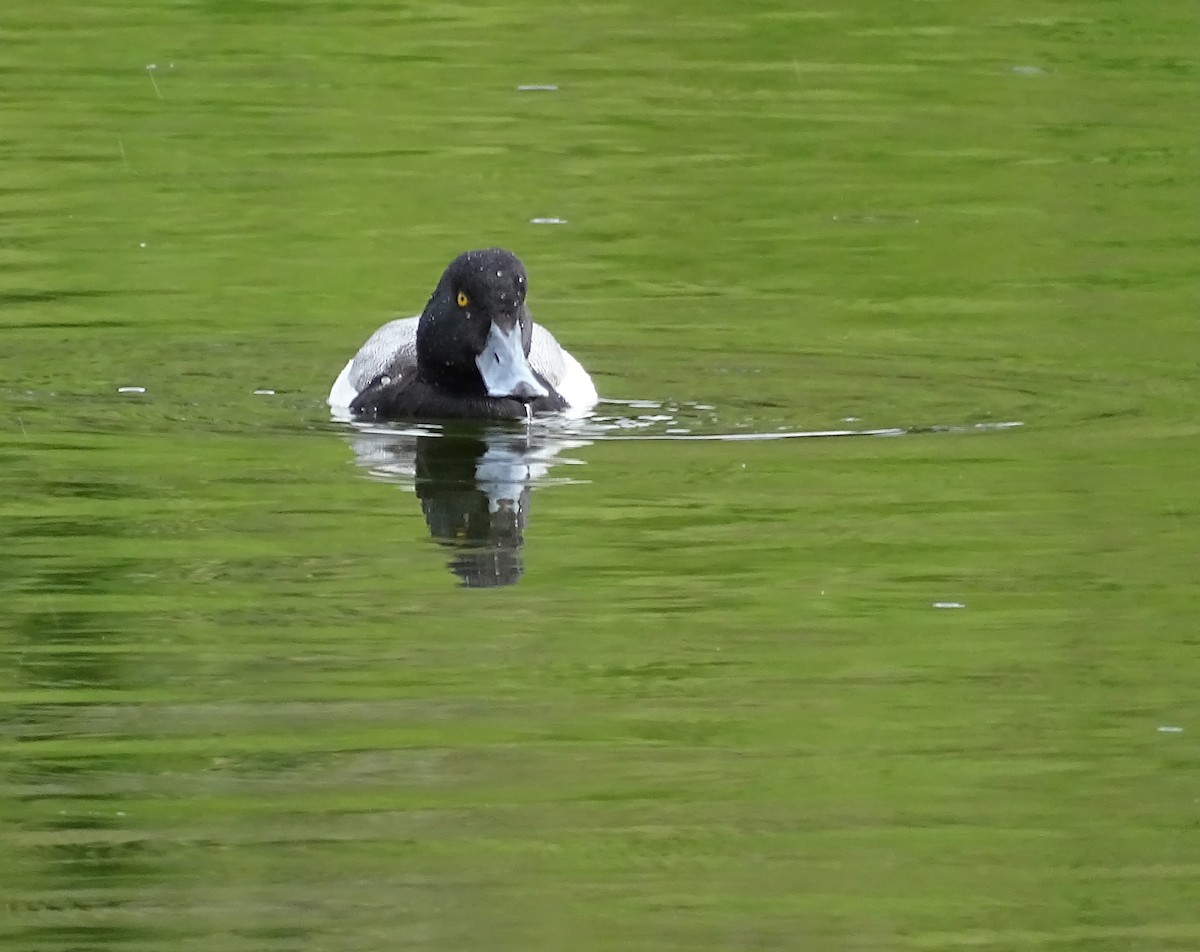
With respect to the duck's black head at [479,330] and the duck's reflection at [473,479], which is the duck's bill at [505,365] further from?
the duck's reflection at [473,479]

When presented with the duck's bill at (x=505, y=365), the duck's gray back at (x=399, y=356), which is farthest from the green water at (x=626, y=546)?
the duck's bill at (x=505, y=365)

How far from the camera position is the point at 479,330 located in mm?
12297

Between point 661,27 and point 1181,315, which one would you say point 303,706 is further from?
point 661,27

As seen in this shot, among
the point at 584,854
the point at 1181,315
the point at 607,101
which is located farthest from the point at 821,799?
the point at 607,101

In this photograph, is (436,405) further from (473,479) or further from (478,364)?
(473,479)

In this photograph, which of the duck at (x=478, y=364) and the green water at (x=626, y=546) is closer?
the green water at (x=626, y=546)

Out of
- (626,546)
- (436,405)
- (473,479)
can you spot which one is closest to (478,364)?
(436,405)

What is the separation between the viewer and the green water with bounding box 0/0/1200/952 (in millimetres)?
6688

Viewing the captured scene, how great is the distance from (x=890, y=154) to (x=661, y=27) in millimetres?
5667

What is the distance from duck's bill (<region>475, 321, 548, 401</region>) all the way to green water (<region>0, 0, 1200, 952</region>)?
443 millimetres

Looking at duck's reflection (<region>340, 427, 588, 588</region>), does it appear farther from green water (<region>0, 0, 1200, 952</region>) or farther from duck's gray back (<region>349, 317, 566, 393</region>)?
duck's gray back (<region>349, 317, 566, 393</region>)

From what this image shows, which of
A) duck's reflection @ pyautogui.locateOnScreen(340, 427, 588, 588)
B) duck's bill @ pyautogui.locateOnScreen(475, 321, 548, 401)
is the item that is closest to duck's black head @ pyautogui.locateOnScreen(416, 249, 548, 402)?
duck's bill @ pyautogui.locateOnScreen(475, 321, 548, 401)

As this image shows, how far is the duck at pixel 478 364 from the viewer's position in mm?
12203

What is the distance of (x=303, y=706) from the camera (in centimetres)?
790
